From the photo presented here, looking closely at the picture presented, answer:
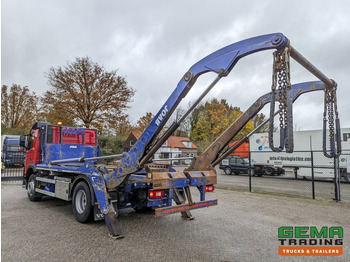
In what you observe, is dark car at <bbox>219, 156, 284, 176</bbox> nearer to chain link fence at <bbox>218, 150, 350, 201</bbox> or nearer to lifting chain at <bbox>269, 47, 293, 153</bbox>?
chain link fence at <bbox>218, 150, 350, 201</bbox>

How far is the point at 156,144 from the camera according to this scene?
4375mm

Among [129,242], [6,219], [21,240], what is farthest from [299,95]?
[6,219]

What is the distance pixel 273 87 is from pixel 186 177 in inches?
95.4

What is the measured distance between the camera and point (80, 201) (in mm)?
5934

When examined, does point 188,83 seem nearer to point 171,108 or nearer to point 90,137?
point 171,108

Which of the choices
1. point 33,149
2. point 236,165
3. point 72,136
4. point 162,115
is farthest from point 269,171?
point 162,115

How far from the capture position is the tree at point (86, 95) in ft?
66.8

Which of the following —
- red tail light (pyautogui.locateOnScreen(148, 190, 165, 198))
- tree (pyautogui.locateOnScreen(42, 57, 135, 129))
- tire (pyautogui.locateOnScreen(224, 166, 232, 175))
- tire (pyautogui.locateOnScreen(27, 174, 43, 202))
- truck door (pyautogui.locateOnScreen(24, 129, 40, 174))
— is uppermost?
tree (pyautogui.locateOnScreen(42, 57, 135, 129))

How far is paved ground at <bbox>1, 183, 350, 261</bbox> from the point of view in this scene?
400 centimetres

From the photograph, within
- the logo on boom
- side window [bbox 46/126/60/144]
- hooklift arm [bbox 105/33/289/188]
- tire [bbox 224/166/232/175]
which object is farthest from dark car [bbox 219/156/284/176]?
the logo on boom

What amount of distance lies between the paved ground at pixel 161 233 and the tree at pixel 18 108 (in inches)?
1156

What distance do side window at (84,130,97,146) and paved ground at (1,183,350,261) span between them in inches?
86.7

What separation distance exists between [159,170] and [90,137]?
4.28m

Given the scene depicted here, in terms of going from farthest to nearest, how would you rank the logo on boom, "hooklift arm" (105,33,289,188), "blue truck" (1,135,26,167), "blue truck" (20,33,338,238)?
"blue truck" (1,135,26,167) → the logo on boom → "blue truck" (20,33,338,238) → "hooklift arm" (105,33,289,188)
